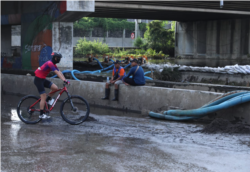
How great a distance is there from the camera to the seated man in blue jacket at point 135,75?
37.1 ft

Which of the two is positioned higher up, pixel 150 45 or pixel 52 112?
pixel 150 45

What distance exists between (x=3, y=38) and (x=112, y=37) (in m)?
48.4

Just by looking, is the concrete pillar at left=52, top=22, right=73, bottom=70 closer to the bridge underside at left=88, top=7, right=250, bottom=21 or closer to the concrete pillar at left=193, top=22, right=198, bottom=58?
the bridge underside at left=88, top=7, right=250, bottom=21

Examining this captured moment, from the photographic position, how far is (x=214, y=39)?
48.7m

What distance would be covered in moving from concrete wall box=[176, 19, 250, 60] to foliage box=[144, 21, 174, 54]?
265cm

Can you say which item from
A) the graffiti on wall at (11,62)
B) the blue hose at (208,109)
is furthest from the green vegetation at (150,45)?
the blue hose at (208,109)

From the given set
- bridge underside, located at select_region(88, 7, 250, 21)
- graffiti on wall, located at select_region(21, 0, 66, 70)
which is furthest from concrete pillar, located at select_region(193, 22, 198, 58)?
graffiti on wall, located at select_region(21, 0, 66, 70)

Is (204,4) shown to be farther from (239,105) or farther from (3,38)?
(239,105)

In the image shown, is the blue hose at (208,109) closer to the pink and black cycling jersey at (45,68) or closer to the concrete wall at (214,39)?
the pink and black cycling jersey at (45,68)

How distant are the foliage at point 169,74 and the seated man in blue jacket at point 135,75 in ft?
18.7

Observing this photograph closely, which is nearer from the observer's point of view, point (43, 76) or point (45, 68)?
point (45, 68)

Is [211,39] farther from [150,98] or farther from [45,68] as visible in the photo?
[45,68]

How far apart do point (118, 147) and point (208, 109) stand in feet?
10.6

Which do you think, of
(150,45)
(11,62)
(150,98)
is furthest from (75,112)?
(150,45)
